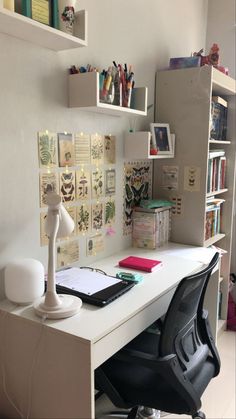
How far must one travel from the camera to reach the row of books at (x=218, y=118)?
247cm

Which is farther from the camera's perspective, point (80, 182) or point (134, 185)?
point (134, 185)

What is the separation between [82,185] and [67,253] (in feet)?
1.13

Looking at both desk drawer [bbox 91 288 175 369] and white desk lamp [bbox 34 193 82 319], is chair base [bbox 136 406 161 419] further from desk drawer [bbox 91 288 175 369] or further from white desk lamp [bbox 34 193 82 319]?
white desk lamp [bbox 34 193 82 319]

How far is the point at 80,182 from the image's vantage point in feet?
6.09

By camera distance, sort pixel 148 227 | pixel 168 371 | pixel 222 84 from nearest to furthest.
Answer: pixel 168 371
pixel 148 227
pixel 222 84

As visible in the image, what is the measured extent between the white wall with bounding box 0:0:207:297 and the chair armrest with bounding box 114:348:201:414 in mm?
563

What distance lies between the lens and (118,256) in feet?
6.96

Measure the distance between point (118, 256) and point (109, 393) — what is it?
835 millimetres

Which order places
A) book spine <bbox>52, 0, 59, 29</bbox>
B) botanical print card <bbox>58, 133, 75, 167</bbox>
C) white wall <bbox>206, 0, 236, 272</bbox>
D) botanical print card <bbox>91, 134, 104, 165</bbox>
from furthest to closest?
white wall <bbox>206, 0, 236, 272</bbox>, botanical print card <bbox>91, 134, 104, 165</bbox>, botanical print card <bbox>58, 133, 75, 167</bbox>, book spine <bbox>52, 0, 59, 29</bbox>

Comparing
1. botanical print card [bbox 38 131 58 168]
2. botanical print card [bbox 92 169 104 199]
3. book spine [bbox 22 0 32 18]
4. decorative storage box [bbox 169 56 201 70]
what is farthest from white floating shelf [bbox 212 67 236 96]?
book spine [bbox 22 0 32 18]

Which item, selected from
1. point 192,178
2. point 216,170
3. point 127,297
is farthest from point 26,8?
point 216,170

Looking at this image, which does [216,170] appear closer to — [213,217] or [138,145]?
[213,217]

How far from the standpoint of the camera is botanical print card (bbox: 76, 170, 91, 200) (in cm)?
184

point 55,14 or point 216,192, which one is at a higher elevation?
point 55,14
